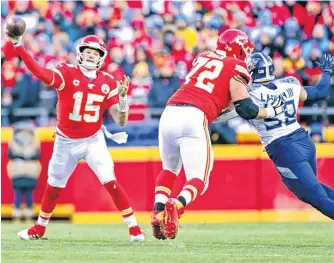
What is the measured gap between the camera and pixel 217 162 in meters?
13.0

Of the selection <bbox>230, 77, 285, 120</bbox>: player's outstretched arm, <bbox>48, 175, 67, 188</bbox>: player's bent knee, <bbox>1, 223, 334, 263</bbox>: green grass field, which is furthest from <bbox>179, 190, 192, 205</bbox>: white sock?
<bbox>48, 175, 67, 188</bbox>: player's bent knee

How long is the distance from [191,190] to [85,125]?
5.93 feet

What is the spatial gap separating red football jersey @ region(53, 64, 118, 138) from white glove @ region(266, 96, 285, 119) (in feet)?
5.45

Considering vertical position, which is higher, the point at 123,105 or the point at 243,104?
the point at 243,104

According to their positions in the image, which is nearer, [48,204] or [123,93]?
[123,93]

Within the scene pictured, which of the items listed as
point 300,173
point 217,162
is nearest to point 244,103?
point 300,173

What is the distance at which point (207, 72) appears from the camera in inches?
340

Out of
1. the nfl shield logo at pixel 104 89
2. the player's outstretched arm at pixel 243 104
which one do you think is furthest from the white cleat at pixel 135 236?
the player's outstretched arm at pixel 243 104

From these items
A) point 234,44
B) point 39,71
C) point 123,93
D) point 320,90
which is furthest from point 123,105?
point 320,90

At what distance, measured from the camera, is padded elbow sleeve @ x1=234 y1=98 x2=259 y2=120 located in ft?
27.8

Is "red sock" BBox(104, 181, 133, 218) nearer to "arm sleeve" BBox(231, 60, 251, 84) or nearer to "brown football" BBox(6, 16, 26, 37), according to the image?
"brown football" BBox(6, 16, 26, 37)

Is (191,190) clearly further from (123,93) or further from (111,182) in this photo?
(111,182)

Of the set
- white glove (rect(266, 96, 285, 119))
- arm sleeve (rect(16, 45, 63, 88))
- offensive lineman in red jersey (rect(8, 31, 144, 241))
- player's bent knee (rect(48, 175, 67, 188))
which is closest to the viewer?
white glove (rect(266, 96, 285, 119))

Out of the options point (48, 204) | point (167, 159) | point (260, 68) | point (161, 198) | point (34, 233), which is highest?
point (260, 68)
